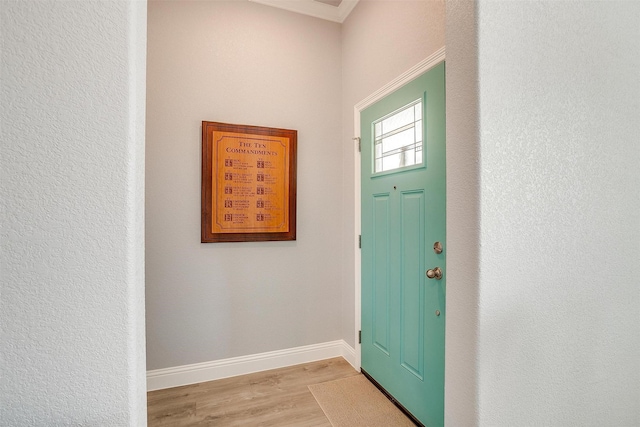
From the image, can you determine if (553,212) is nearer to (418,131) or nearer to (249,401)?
(418,131)

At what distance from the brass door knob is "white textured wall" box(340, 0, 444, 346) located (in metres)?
0.91

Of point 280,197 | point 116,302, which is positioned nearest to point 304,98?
point 280,197

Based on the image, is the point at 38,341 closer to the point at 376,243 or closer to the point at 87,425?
the point at 87,425

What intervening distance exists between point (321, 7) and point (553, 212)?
2.35 meters

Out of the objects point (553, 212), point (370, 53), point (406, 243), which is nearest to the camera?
point (553, 212)

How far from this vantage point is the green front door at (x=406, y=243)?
1.64 metres

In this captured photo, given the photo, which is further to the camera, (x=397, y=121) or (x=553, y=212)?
(x=397, y=121)

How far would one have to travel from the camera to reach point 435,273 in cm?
161

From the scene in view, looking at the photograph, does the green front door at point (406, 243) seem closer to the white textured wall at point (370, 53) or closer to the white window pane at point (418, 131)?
the white window pane at point (418, 131)

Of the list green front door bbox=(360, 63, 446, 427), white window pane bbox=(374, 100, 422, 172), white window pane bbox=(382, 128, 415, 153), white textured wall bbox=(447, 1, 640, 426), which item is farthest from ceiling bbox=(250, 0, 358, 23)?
white textured wall bbox=(447, 1, 640, 426)

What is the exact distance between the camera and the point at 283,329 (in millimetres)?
2502

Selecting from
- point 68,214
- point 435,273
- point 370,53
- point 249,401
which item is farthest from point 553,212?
point 249,401

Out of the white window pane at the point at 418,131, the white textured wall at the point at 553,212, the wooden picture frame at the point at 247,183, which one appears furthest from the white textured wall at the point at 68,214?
the wooden picture frame at the point at 247,183

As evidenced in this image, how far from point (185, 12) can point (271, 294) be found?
7.13 feet
